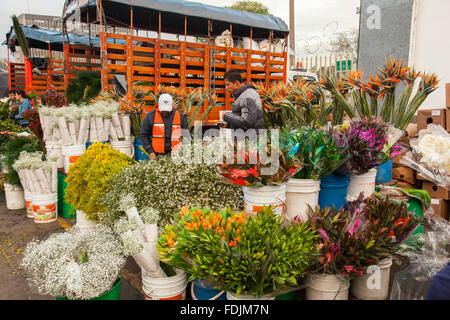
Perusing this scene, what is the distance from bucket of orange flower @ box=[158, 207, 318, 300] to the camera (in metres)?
2.00

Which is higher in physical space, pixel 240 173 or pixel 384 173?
pixel 240 173

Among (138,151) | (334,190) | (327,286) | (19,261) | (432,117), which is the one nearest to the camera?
(327,286)

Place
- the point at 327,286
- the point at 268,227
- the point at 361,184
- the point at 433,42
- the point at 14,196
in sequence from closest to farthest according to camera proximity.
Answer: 1. the point at 268,227
2. the point at 327,286
3. the point at 361,184
4. the point at 14,196
5. the point at 433,42

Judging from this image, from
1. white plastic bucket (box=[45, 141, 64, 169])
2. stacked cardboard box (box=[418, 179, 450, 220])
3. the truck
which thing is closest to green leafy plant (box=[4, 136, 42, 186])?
white plastic bucket (box=[45, 141, 64, 169])

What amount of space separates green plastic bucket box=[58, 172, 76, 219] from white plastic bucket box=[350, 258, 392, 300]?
433 cm

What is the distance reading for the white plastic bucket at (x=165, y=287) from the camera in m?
2.46

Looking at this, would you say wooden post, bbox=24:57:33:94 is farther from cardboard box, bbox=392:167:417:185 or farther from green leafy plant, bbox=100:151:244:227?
cardboard box, bbox=392:167:417:185

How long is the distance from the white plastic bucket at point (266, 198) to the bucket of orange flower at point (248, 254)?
191 mm

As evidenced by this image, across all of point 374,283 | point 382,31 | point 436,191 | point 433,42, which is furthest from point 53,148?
point 433,42

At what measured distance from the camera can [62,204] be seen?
5.31m

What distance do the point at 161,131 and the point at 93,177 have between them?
1.17 metres

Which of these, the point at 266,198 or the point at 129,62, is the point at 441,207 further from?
the point at 129,62

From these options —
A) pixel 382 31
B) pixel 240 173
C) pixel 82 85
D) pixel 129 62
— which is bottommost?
pixel 240 173

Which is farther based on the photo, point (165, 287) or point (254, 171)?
point (165, 287)
